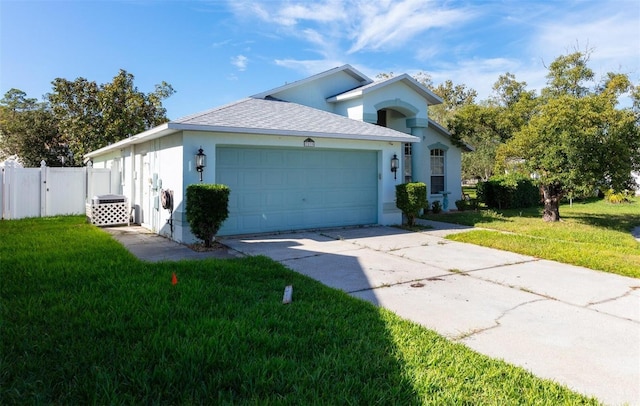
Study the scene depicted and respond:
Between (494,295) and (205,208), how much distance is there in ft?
17.5

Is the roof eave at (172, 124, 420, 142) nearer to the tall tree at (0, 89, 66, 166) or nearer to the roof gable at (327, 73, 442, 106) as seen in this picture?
the roof gable at (327, 73, 442, 106)

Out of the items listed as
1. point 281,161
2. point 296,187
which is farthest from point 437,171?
point 281,161

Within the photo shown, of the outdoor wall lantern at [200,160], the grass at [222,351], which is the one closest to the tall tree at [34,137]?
the outdoor wall lantern at [200,160]

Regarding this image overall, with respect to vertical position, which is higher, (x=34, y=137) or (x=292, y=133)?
(x=34, y=137)

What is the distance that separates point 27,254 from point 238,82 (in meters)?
13.0

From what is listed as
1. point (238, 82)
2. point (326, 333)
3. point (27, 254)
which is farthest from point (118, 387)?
point (238, 82)

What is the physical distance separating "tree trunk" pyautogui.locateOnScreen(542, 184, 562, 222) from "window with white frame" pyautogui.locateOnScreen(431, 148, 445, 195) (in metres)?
4.34

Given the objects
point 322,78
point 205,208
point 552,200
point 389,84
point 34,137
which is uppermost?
point 322,78

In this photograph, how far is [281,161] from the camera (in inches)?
392

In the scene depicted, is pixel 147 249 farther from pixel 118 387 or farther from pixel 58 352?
pixel 118 387

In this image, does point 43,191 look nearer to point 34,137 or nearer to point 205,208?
point 205,208

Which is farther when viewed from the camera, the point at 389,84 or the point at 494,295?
the point at 389,84

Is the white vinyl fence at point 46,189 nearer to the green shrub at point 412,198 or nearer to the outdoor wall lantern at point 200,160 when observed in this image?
the outdoor wall lantern at point 200,160

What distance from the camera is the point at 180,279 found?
17.2 ft
